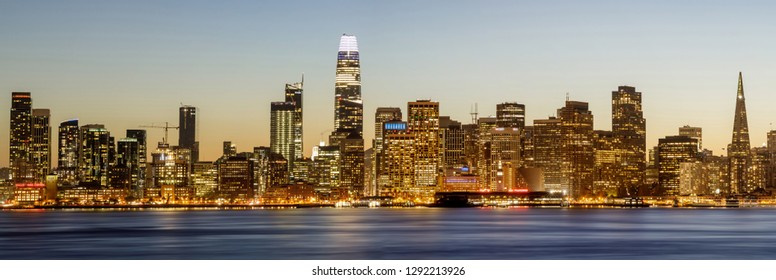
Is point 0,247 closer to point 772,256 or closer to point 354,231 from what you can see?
point 354,231

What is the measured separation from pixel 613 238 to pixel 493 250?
56.0ft

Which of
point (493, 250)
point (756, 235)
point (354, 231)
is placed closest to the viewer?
point (493, 250)

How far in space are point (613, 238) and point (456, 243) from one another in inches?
558

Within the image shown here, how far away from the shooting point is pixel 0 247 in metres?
70.1
